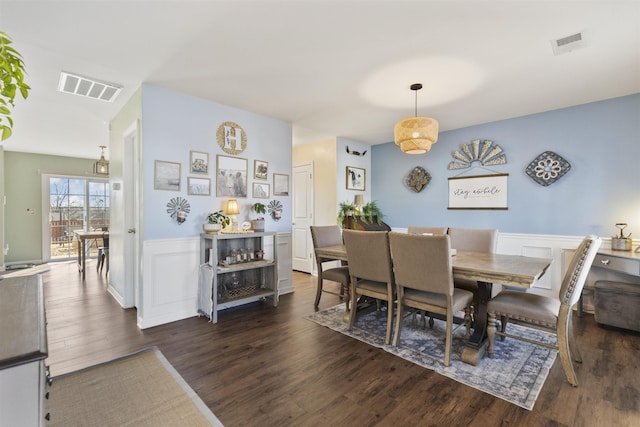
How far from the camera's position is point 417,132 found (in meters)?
2.92

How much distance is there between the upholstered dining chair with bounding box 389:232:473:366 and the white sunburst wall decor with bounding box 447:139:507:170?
258 cm

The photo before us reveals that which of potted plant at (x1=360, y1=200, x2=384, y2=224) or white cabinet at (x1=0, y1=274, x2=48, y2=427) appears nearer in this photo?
white cabinet at (x1=0, y1=274, x2=48, y2=427)

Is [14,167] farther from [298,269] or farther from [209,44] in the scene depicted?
[209,44]

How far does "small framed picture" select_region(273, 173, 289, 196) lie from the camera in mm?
4234

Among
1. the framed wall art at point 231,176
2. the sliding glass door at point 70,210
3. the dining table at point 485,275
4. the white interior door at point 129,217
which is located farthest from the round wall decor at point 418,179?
the sliding glass door at point 70,210

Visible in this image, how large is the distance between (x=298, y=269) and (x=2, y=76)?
5287 mm

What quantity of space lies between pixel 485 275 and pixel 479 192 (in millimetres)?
2635

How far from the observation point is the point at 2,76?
0.74m

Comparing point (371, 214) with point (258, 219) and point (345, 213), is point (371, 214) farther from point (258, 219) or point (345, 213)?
point (258, 219)

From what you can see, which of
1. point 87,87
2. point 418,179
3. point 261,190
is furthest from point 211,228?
point 418,179

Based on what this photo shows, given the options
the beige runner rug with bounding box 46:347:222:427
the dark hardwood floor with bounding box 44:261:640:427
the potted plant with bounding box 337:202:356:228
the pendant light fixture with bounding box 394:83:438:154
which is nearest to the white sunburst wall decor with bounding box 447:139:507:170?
the potted plant with bounding box 337:202:356:228

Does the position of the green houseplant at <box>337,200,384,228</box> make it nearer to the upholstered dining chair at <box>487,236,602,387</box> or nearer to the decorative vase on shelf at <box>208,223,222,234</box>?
the decorative vase on shelf at <box>208,223,222,234</box>

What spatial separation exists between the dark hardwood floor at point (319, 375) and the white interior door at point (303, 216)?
2.22m

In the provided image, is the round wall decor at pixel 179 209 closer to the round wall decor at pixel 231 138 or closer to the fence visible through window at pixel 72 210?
the round wall decor at pixel 231 138
